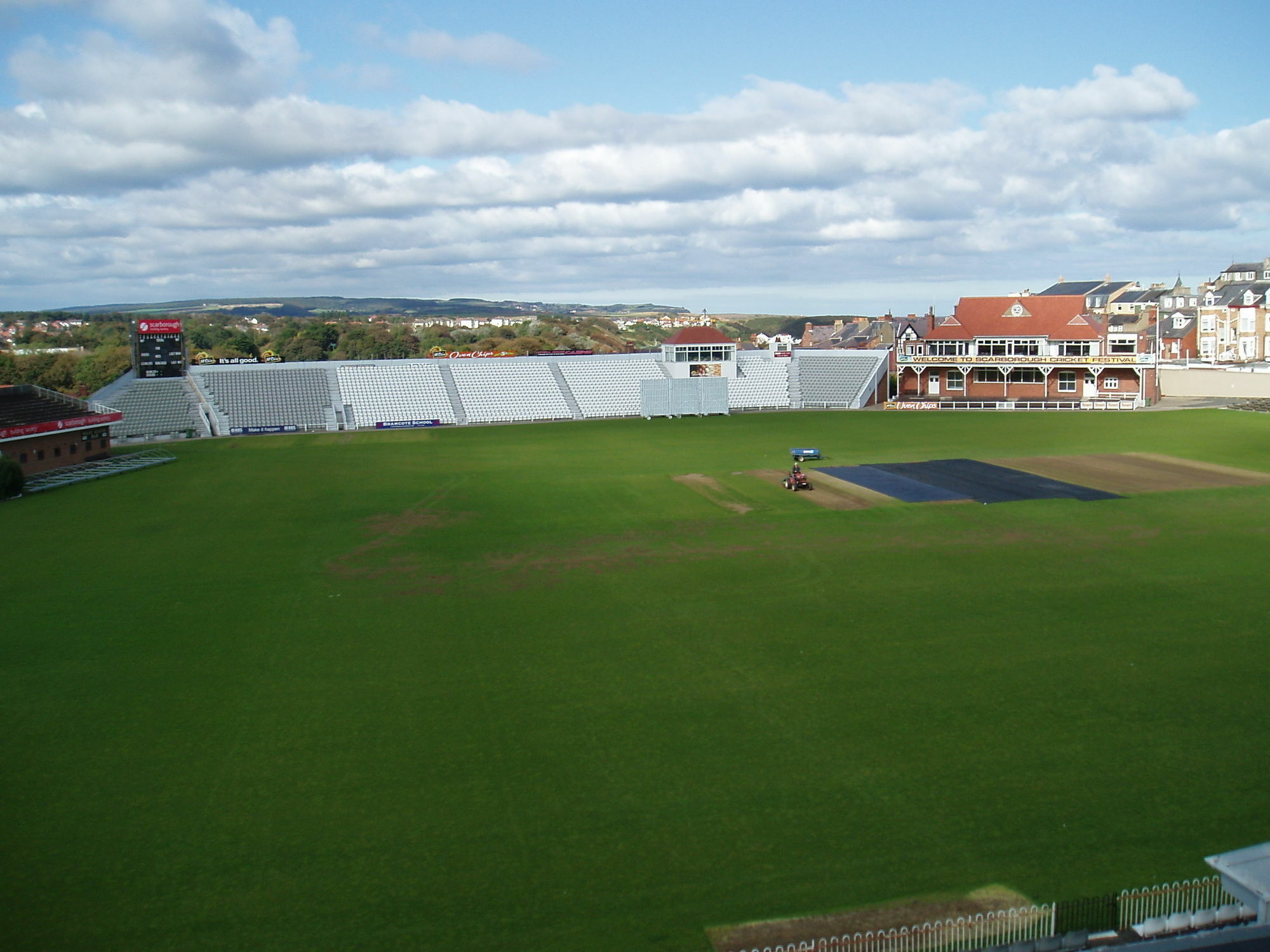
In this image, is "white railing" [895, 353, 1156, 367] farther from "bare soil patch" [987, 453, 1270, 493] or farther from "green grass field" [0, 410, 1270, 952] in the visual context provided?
"green grass field" [0, 410, 1270, 952]

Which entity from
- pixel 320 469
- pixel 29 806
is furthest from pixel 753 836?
pixel 320 469

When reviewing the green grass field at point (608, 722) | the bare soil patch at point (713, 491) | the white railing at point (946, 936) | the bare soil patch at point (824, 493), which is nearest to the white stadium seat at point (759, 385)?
the bare soil patch at point (824, 493)

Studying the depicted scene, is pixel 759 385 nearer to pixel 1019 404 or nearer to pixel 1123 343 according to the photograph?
pixel 1019 404

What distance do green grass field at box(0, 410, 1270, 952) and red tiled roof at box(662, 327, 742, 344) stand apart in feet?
170

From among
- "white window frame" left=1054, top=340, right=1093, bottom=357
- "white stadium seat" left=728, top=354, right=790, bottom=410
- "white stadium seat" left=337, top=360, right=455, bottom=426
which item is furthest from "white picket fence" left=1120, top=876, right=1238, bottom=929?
"white window frame" left=1054, top=340, right=1093, bottom=357

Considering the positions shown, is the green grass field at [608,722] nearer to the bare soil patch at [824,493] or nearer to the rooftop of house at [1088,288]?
the bare soil patch at [824,493]

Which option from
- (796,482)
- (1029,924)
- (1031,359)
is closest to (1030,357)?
(1031,359)

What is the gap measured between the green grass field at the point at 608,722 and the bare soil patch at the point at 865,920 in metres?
0.20

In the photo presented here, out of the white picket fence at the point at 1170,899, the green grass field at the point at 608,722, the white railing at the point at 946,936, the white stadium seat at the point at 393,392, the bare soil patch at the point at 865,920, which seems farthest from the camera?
the white stadium seat at the point at 393,392

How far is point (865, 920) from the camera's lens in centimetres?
948

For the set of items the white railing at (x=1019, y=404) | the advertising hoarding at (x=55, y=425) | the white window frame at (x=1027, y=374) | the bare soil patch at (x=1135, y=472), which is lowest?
the bare soil patch at (x=1135, y=472)

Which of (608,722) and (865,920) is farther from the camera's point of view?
(608,722)

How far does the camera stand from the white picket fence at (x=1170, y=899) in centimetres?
902

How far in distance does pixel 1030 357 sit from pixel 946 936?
7091cm
